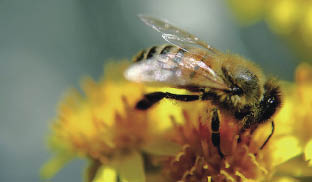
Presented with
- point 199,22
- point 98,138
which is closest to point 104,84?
point 98,138

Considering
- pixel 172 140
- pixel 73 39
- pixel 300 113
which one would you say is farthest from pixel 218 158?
pixel 73 39

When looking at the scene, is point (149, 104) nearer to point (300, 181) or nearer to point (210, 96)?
point (210, 96)

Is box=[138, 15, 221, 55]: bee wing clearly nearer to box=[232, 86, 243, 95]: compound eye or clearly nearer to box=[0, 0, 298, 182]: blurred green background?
box=[232, 86, 243, 95]: compound eye

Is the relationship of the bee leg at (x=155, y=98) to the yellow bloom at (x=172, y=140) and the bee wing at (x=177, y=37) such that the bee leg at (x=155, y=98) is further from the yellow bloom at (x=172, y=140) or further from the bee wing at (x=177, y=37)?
the bee wing at (x=177, y=37)

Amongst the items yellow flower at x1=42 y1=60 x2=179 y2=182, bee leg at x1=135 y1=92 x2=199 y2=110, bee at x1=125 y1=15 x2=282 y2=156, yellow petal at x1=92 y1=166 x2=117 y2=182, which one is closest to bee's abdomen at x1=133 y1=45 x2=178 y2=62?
bee at x1=125 y1=15 x2=282 y2=156

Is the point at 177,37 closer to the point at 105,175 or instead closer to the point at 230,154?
the point at 230,154
